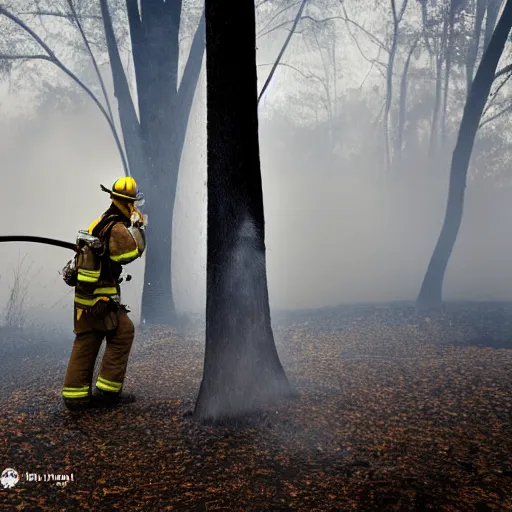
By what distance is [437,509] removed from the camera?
3217 millimetres

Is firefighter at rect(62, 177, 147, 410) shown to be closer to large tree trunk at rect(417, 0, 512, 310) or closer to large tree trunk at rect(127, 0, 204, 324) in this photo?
large tree trunk at rect(127, 0, 204, 324)

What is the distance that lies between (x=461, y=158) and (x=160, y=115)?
5266 mm

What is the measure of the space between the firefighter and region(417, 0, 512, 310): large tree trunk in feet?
23.2

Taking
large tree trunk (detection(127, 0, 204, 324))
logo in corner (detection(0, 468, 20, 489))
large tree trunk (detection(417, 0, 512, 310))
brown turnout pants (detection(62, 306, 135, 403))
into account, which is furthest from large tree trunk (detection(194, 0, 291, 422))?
large tree trunk (detection(417, 0, 512, 310))

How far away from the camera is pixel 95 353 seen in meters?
4.90

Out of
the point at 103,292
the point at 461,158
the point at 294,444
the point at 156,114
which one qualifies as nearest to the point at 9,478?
the point at 103,292

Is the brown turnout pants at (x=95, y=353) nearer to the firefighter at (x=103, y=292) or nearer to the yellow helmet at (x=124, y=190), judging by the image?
the firefighter at (x=103, y=292)

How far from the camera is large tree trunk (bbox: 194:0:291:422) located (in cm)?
→ 462

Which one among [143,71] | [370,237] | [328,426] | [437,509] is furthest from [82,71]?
[437,509]

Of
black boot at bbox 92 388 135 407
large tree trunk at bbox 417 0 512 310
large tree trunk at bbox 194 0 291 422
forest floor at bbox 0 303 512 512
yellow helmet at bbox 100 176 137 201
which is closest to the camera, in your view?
forest floor at bbox 0 303 512 512

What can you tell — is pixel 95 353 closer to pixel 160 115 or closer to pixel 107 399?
pixel 107 399

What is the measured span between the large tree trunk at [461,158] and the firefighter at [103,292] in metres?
7.08

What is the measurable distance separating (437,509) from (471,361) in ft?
12.9

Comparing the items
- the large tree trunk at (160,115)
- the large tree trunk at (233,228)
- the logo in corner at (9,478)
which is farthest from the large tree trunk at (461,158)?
the logo in corner at (9,478)
